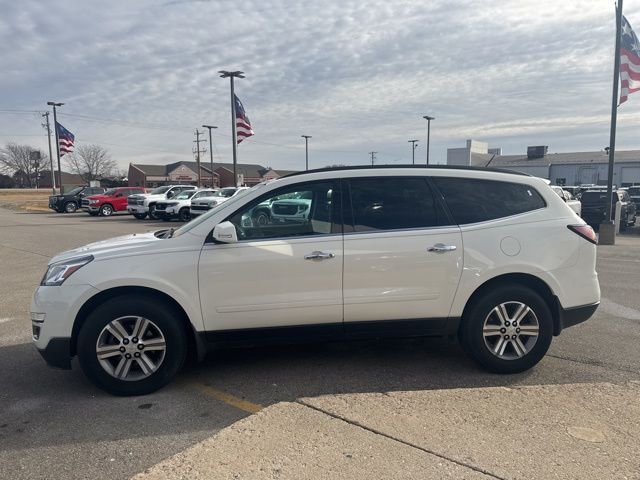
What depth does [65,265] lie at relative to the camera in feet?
12.8

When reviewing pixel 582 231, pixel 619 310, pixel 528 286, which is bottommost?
pixel 619 310

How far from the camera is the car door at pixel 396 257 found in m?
4.01

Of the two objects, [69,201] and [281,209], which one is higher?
[281,209]

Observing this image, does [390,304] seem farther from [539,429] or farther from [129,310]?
[129,310]

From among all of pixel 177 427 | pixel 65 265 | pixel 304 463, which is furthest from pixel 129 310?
pixel 304 463

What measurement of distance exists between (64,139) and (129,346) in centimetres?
3593

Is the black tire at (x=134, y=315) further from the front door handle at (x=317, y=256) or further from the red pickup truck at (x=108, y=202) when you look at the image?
the red pickup truck at (x=108, y=202)

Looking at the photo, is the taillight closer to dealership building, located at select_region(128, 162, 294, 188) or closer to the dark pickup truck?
the dark pickup truck

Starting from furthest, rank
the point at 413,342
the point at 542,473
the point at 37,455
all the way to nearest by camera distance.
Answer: the point at 413,342
the point at 37,455
the point at 542,473

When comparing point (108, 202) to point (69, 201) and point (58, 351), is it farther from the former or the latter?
point (58, 351)

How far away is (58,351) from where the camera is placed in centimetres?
382

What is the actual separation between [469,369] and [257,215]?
2.30 m

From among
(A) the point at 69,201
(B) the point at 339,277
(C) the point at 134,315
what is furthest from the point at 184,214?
(B) the point at 339,277

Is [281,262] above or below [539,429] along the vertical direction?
above
